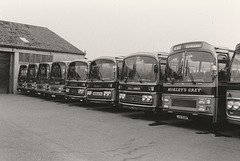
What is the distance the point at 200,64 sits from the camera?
29.1ft

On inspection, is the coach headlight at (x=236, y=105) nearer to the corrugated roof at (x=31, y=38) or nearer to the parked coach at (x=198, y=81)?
the parked coach at (x=198, y=81)

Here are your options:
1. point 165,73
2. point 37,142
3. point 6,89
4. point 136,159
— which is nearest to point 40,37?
point 6,89

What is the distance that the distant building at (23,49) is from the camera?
997 inches

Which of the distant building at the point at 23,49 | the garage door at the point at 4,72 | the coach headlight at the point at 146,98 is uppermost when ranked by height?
the distant building at the point at 23,49

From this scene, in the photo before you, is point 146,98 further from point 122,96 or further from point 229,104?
point 229,104

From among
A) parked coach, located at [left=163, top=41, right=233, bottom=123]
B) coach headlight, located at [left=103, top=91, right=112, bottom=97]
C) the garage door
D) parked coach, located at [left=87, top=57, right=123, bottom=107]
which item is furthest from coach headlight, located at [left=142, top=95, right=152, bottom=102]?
the garage door

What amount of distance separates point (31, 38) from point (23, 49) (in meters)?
3.11

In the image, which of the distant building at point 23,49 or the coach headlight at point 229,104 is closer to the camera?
the coach headlight at point 229,104

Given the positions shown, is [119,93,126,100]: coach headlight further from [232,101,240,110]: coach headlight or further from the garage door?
the garage door

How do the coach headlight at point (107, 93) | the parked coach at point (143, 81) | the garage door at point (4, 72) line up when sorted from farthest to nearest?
the garage door at point (4, 72)
the coach headlight at point (107, 93)
the parked coach at point (143, 81)

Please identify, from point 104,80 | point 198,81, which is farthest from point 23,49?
point 198,81

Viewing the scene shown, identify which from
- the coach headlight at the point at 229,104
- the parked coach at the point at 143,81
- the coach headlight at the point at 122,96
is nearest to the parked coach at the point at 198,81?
the coach headlight at the point at 229,104

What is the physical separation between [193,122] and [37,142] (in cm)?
631

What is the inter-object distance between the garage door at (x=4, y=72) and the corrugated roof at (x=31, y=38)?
1165mm
